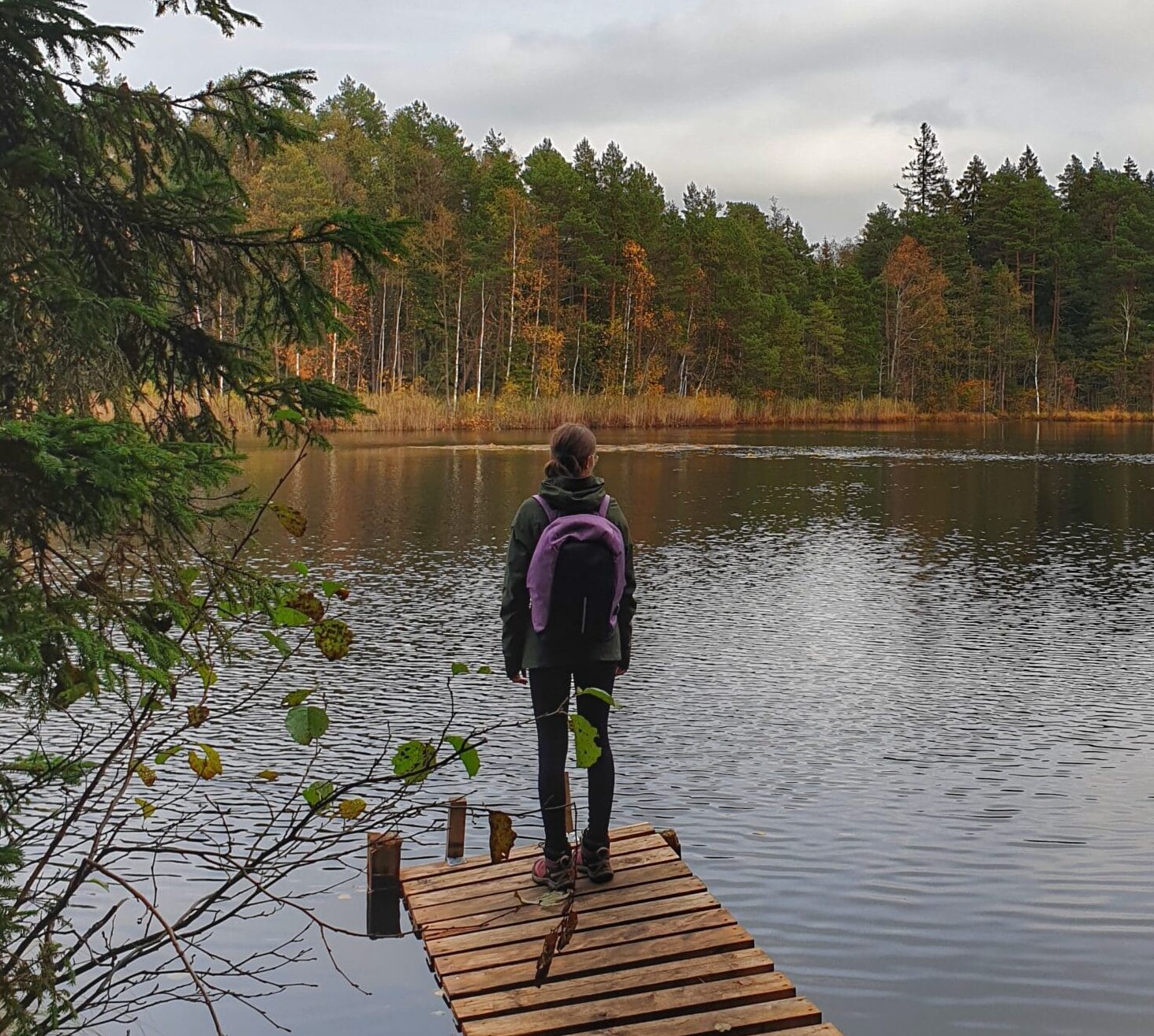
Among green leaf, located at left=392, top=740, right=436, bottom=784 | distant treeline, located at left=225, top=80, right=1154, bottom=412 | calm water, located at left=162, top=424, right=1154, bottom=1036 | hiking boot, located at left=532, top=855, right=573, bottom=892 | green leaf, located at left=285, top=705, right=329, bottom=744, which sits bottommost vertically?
calm water, located at left=162, top=424, right=1154, bottom=1036

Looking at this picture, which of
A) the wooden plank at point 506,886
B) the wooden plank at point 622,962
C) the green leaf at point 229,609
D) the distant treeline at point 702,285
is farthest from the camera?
the distant treeline at point 702,285

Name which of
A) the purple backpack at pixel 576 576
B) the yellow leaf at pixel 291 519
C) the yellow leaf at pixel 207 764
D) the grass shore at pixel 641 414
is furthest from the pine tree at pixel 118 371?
the grass shore at pixel 641 414

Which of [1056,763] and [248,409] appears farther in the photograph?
[1056,763]

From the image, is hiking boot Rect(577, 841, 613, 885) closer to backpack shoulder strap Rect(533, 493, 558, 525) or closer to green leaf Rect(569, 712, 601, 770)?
backpack shoulder strap Rect(533, 493, 558, 525)

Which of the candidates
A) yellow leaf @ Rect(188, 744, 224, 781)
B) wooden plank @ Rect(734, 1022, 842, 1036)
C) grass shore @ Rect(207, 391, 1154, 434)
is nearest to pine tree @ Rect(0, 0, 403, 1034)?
yellow leaf @ Rect(188, 744, 224, 781)

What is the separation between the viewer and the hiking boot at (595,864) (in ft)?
16.9

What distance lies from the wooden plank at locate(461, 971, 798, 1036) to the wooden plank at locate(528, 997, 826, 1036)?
0.01m

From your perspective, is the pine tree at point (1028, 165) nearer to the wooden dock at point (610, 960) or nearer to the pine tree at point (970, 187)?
the pine tree at point (970, 187)

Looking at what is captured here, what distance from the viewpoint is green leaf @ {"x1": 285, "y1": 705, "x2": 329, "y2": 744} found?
2.77 metres

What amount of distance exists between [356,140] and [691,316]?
1816 centimetres

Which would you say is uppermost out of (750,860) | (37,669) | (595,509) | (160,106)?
(160,106)

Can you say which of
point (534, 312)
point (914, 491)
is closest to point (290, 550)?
point (914, 491)

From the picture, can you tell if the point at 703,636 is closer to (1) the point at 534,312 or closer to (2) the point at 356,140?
(1) the point at 534,312

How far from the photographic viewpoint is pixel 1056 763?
8.45 metres
